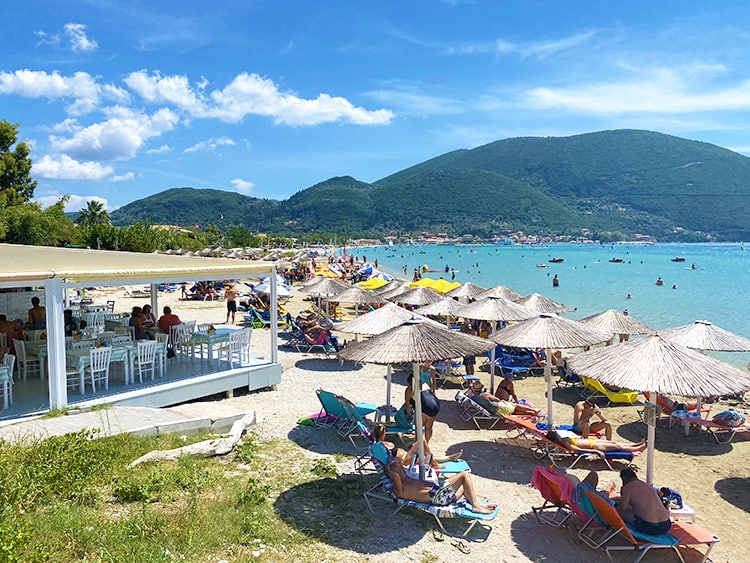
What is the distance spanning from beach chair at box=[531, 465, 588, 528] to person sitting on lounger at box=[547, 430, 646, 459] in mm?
1607

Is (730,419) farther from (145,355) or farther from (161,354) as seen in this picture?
(145,355)

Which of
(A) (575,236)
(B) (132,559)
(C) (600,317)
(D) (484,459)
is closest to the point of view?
(B) (132,559)

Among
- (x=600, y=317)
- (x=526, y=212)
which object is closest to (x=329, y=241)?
(x=526, y=212)

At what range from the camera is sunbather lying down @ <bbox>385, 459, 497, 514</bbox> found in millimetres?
5486

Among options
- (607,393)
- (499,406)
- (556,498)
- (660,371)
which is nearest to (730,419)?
(607,393)

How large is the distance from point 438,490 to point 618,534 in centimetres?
183

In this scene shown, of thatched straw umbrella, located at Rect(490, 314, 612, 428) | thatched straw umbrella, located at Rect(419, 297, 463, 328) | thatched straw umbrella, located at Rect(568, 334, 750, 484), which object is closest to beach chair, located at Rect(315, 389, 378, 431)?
thatched straw umbrella, located at Rect(490, 314, 612, 428)

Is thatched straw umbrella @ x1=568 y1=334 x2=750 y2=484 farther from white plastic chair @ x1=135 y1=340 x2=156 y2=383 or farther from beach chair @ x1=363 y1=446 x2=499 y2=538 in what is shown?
white plastic chair @ x1=135 y1=340 x2=156 y2=383

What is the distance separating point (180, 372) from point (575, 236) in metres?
180

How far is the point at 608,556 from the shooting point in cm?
513

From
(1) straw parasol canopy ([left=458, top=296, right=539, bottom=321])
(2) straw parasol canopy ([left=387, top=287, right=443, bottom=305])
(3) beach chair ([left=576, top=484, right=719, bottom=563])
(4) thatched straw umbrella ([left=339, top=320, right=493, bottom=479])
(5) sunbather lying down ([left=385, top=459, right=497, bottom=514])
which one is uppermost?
(4) thatched straw umbrella ([left=339, top=320, right=493, bottom=479])

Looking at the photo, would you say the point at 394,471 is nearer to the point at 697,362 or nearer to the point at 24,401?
the point at 697,362

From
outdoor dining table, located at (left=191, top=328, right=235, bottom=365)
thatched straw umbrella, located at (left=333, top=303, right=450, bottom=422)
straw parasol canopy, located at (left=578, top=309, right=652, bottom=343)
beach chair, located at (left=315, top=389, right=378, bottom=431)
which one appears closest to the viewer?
beach chair, located at (left=315, top=389, right=378, bottom=431)

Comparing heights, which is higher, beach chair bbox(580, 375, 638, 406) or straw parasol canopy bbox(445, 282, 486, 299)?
straw parasol canopy bbox(445, 282, 486, 299)
